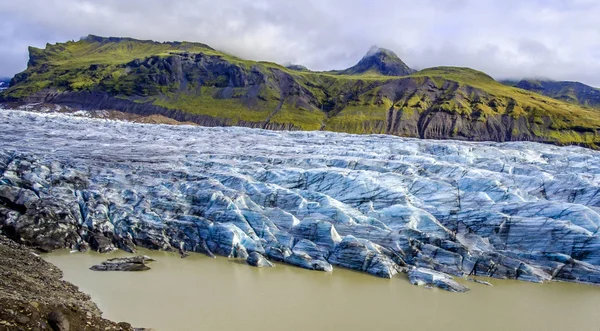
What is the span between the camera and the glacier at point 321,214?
2144 cm

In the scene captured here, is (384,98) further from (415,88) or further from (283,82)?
(283,82)

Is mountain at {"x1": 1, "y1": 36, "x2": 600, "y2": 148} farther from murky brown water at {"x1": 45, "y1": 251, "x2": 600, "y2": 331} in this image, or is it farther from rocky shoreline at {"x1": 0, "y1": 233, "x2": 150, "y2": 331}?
rocky shoreline at {"x1": 0, "y1": 233, "x2": 150, "y2": 331}

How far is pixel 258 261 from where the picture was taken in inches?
830

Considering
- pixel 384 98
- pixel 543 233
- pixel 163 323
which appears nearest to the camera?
pixel 163 323

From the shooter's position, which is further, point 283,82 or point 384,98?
point 283,82

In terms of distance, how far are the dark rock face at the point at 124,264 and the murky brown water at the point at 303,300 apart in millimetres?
472

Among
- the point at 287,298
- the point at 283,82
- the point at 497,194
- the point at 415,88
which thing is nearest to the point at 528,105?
the point at 415,88

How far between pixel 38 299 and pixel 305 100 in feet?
406

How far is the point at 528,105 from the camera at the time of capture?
121m

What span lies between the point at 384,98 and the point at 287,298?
117426 mm

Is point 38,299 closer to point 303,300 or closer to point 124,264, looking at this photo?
point 124,264

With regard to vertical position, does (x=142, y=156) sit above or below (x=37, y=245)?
above

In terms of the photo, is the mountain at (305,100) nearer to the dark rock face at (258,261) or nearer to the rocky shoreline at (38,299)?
the dark rock face at (258,261)

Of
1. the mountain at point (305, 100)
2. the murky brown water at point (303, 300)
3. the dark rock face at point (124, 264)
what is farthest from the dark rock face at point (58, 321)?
the mountain at point (305, 100)
